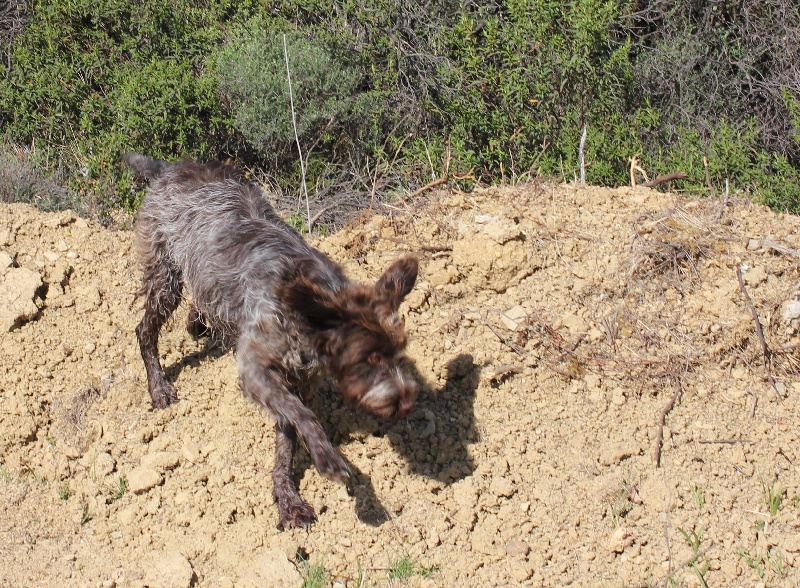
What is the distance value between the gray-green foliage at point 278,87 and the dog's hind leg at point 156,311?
3.50m

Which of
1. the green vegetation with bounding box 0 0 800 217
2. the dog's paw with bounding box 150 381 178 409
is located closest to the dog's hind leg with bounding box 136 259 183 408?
the dog's paw with bounding box 150 381 178 409

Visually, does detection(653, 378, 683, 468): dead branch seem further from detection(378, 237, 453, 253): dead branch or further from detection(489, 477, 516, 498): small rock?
detection(378, 237, 453, 253): dead branch

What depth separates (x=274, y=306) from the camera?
223 inches

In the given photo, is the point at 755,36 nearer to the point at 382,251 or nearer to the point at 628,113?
the point at 628,113

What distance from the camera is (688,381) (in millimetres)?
6652

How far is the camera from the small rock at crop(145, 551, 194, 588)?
212 inches

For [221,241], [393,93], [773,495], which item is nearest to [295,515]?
[221,241]

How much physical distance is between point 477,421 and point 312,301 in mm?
1727

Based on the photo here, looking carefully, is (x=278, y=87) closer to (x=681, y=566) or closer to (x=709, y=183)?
(x=709, y=183)

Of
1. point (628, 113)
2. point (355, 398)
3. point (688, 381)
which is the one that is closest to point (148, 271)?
point (355, 398)

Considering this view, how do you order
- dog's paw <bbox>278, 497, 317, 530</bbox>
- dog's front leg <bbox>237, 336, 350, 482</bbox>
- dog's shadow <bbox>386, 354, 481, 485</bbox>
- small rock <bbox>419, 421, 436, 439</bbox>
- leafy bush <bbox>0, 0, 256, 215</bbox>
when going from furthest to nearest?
leafy bush <bbox>0, 0, 256, 215</bbox>, small rock <bbox>419, 421, 436, 439</bbox>, dog's shadow <bbox>386, 354, 481, 485</bbox>, dog's paw <bbox>278, 497, 317, 530</bbox>, dog's front leg <bbox>237, 336, 350, 482</bbox>

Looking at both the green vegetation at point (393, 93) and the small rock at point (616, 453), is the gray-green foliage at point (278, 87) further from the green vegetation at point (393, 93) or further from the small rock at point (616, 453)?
the small rock at point (616, 453)

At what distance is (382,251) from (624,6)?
216 inches

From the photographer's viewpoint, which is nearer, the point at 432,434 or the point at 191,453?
the point at 191,453
